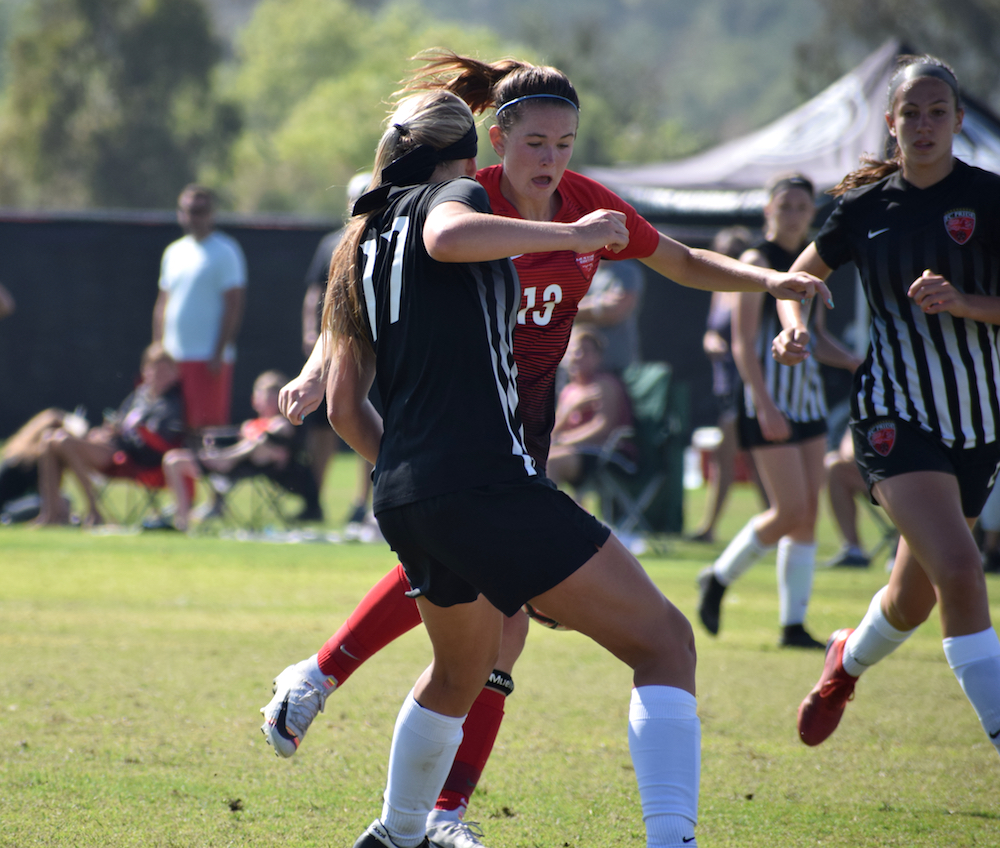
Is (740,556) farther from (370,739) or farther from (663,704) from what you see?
(663,704)

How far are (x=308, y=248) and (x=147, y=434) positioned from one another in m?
8.08

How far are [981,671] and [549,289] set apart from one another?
163 centimetres

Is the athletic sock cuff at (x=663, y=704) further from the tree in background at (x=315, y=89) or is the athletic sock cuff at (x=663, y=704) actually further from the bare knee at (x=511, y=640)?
the tree in background at (x=315, y=89)

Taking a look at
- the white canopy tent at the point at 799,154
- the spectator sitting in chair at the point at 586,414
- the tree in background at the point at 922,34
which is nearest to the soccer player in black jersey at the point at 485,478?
the spectator sitting in chair at the point at 586,414

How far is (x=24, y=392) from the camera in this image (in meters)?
17.5

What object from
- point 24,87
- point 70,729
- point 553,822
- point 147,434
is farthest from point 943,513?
point 24,87

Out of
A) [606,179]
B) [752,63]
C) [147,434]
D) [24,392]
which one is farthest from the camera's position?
[752,63]

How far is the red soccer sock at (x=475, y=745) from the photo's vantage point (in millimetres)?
3418

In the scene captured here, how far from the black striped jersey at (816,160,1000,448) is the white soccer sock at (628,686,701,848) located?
1.57m

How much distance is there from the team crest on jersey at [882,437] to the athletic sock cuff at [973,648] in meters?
0.61

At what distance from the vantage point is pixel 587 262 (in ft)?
11.1

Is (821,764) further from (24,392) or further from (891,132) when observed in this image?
(24,392)

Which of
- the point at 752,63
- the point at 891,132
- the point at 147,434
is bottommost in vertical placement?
the point at 147,434

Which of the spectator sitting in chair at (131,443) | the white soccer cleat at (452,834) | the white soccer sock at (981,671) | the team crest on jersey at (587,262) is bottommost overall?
the spectator sitting in chair at (131,443)
